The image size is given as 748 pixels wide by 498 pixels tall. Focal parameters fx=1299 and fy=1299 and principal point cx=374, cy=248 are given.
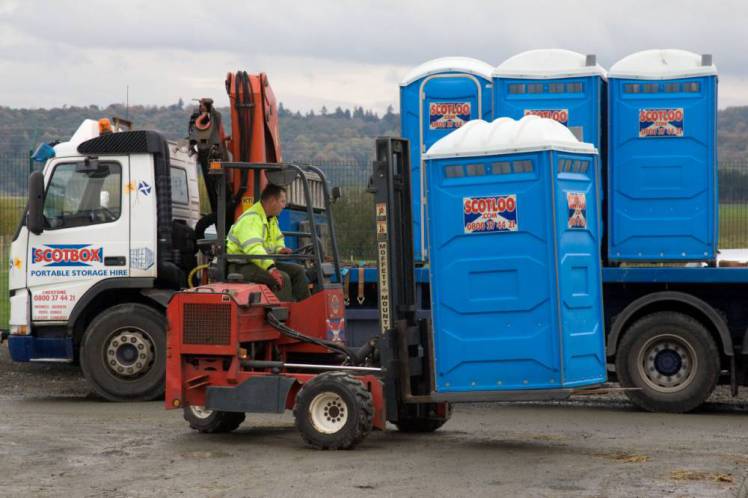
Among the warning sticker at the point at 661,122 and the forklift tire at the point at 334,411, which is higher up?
the warning sticker at the point at 661,122

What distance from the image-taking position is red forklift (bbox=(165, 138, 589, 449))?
10141mm

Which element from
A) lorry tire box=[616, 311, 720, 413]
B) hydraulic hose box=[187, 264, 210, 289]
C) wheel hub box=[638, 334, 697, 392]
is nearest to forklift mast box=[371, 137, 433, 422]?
hydraulic hose box=[187, 264, 210, 289]

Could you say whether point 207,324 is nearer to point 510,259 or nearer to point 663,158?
point 510,259

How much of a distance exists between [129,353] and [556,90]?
525 cm

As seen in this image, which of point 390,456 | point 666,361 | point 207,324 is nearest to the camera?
point 390,456

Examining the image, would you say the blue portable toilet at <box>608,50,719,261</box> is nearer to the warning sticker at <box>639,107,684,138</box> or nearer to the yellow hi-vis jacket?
the warning sticker at <box>639,107,684,138</box>

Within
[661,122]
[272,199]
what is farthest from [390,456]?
[661,122]

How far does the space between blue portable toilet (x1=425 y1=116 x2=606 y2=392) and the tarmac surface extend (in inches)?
28.4

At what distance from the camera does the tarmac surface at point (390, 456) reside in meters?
8.57

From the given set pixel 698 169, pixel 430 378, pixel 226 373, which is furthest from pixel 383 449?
pixel 698 169

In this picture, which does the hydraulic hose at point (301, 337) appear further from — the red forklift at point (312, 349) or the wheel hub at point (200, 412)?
the wheel hub at point (200, 412)

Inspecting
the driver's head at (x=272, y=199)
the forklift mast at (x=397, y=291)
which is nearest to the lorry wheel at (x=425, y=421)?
the forklift mast at (x=397, y=291)

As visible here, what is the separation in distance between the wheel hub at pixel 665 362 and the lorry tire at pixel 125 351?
16.4 ft

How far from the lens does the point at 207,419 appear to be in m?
11.2
